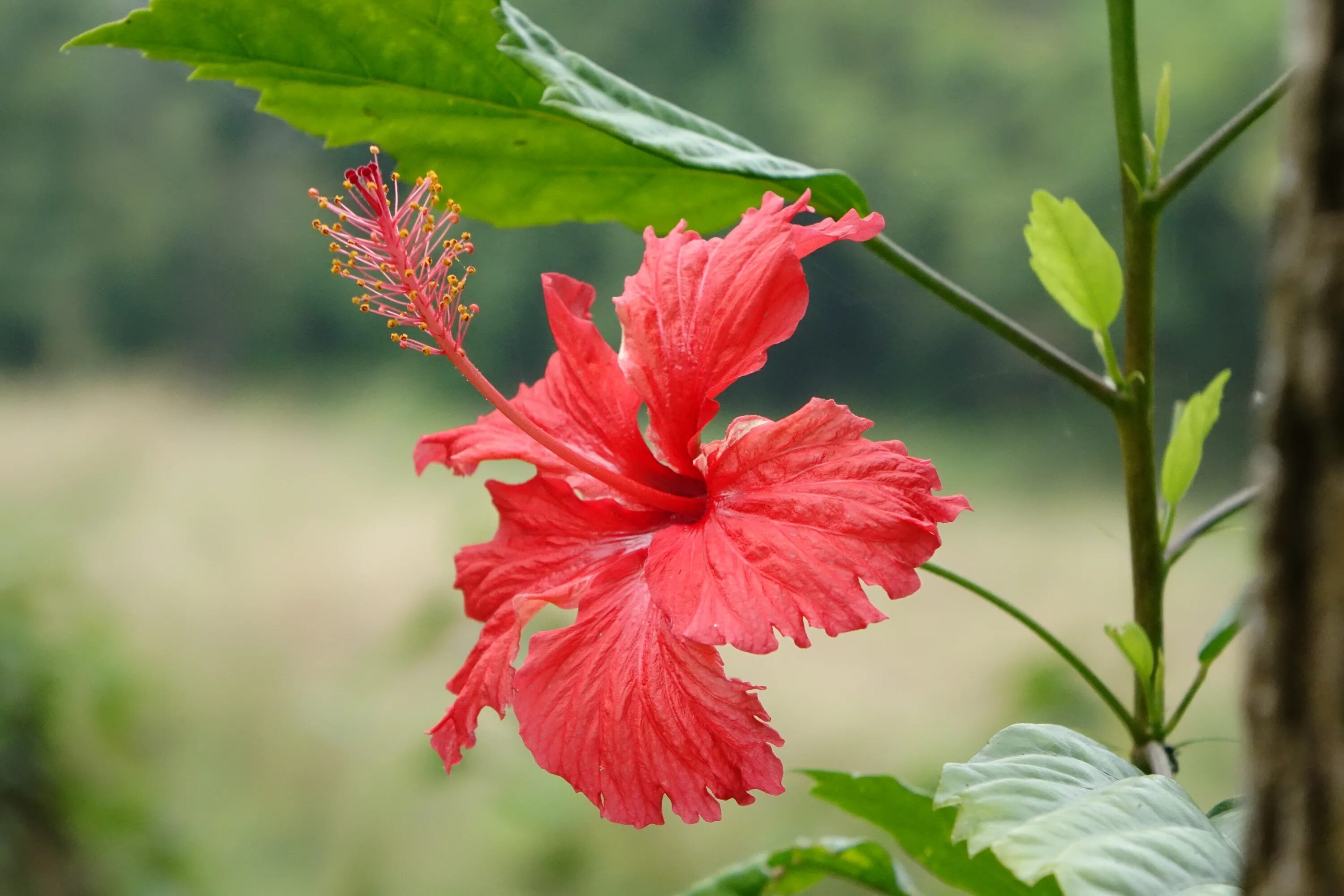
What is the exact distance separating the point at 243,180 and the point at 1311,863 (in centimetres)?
150

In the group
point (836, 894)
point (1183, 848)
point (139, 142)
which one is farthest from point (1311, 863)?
point (139, 142)

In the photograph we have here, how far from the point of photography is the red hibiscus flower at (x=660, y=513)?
32cm

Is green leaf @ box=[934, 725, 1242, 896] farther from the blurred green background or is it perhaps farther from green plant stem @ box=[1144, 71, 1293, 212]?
the blurred green background

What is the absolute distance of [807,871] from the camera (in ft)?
1.73

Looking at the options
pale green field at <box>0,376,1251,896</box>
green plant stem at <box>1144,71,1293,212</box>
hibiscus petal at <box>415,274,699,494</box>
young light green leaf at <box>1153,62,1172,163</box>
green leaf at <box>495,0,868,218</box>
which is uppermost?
green leaf at <box>495,0,868,218</box>

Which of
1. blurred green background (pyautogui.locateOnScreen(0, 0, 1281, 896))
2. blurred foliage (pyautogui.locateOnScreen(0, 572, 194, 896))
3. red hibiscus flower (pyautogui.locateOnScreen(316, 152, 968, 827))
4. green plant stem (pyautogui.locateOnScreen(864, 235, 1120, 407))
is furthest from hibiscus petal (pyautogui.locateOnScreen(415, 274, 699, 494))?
blurred foliage (pyautogui.locateOnScreen(0, 572, 194, 896))

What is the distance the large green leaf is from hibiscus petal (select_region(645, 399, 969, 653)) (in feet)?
0.34

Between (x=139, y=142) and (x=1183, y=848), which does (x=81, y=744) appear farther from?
(x=1183, y=848)

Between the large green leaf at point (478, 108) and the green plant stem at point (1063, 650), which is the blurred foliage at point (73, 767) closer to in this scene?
the large green leaf at point (478, 108)

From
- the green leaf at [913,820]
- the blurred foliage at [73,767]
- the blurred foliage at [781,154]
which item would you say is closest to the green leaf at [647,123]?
the green leaf at [913,820]

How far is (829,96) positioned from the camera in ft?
3.85

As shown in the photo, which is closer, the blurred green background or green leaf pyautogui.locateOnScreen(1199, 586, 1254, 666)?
green leaf pyautogui.locateOnScreen(1199, 586, 1254, 666)

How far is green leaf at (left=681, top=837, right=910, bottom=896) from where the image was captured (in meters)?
0.51

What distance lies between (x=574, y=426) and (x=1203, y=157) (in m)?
0.28
